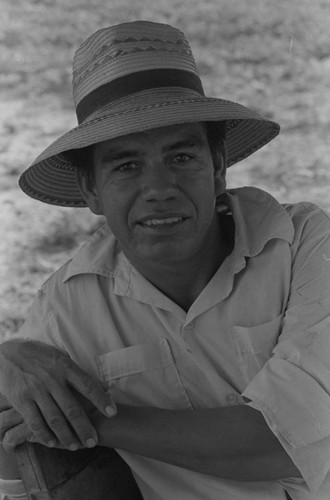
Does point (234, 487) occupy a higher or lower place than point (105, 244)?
lower

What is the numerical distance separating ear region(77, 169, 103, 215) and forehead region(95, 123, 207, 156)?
17 centimetres

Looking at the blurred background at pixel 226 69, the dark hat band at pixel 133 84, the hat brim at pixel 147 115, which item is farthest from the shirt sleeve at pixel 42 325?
the blurred background at pixel 226 69

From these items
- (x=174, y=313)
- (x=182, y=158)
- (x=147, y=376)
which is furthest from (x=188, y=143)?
(x=147, y=376)

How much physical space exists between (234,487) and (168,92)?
86 centimetres

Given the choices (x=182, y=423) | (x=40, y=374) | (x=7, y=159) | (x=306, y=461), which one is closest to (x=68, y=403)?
(x=40, y=374)

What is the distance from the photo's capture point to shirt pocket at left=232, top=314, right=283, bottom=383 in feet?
6.15

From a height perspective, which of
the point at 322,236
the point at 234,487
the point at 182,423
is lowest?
the point at 234,487

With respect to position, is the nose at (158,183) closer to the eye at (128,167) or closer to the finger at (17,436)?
the eye at (128,167)

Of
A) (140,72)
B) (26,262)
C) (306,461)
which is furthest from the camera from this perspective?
(26,262)

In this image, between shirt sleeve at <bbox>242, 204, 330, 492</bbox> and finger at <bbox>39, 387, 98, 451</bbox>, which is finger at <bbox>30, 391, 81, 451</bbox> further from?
shirt sleeve at <bbox>242, 204, 330, 492</bbox>

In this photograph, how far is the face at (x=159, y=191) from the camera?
6.08 feet

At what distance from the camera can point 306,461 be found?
1.64 m

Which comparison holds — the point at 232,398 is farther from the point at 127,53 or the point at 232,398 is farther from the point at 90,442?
the point at 127,53

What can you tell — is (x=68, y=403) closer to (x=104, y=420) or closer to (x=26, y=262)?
(x=104, y=420)
